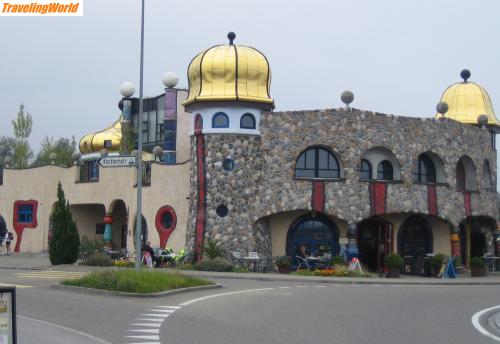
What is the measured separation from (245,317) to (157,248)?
2073cm

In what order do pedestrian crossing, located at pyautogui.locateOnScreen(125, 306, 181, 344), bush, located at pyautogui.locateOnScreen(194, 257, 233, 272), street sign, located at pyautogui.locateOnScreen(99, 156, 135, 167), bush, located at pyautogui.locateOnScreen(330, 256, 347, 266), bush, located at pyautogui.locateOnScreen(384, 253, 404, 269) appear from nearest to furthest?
pedestrian crossing, located at pyautogui.locateOnScreen(125, 306, 181, 344)
street sign, located at pyautogui.locateOnScreen(99, 156, 135, 167)
bush, located at pyautogui.locateOnScreen(194, 257, 233, 272)
bush, located at pyautogui.locateOnScreen(384, 253, 404, 269)
bush, located at pyautogui.locateOnScreen(330, 256, 347, 266)

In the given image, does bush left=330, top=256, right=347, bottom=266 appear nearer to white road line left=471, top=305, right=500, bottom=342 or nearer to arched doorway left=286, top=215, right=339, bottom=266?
arched doorway left=286, top=215, right=339, bottom=266

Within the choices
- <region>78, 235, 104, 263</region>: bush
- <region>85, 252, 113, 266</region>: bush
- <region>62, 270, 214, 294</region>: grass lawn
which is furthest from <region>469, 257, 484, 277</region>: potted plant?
<region>62, 270, 214, 294</region>: grass lawn

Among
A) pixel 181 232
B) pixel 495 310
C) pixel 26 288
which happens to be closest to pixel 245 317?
pixel 495 310

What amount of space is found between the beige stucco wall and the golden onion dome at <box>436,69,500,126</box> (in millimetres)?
13789

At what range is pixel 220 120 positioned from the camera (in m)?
32.3

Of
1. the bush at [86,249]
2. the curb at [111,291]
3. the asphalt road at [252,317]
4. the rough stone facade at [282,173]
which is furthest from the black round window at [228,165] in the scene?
the curb at [111,291]

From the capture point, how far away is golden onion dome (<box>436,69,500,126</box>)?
3812 centimetres

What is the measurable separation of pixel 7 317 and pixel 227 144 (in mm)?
24389

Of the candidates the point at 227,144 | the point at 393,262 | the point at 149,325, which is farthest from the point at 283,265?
the point at 149,325

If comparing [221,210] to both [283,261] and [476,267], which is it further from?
[476,267]

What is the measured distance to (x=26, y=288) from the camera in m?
20.1

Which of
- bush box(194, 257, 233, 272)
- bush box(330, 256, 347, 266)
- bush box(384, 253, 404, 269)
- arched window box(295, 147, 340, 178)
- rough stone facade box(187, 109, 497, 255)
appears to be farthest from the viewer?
arched window box(295, 147, 340, 178)

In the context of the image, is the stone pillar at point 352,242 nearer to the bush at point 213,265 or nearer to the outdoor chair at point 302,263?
the outdoor chair at point 302,263
